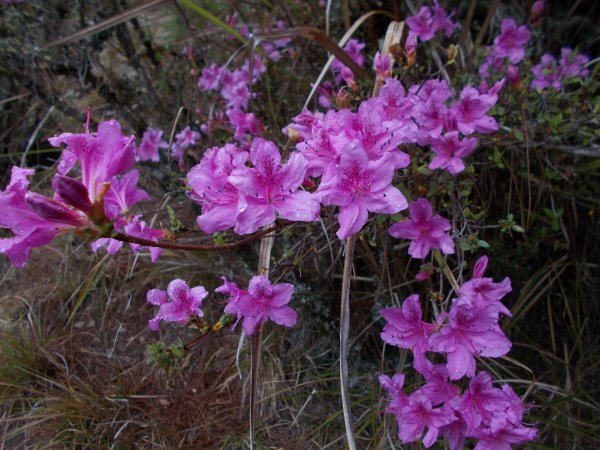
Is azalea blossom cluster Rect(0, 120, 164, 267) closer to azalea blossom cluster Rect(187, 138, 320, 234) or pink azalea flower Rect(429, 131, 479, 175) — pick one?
azalea blossom cluster Rect(187, 138, 320, 234)

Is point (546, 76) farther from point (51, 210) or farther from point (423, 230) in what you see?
point (51, 210)

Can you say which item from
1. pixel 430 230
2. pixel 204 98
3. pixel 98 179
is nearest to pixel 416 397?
pixel 430 230

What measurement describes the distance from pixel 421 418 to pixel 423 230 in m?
0.44

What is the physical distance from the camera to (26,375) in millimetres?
1833

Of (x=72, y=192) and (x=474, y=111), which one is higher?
(x=72, y=192)

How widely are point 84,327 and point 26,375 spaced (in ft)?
0.89

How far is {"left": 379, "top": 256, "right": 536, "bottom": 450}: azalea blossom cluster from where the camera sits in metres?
1.05

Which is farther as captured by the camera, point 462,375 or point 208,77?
point 208,77

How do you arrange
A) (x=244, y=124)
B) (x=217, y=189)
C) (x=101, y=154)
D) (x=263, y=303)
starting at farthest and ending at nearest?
(x=244, y=124) → (x=263, y=303) → (x=217, y=189) → (x=101, y=154)

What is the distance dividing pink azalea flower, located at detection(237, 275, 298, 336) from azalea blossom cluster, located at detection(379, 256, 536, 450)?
254 mm

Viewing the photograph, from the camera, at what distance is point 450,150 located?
121 cm

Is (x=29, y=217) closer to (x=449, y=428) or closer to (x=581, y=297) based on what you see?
(x=449, y=428)

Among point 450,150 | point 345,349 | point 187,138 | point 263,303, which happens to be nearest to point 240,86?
point 187,138

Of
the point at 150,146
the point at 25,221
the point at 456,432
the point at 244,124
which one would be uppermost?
the point at 25,221
